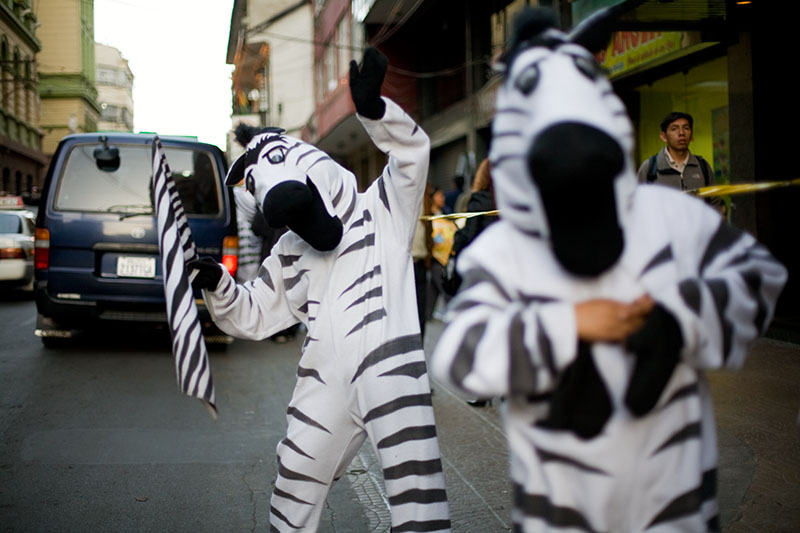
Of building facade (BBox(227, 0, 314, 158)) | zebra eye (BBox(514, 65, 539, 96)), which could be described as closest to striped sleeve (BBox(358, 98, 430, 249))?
zebra eye (BBox(514, 65, 539, 96))

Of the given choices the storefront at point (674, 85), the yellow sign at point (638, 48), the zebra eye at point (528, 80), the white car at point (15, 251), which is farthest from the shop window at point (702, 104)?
the white car at point (15, 251)

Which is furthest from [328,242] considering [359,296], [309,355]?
[309,355]

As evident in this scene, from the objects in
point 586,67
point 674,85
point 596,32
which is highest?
point 674,85

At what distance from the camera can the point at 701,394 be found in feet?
6.62

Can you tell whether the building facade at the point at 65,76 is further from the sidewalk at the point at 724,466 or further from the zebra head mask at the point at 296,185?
the zebra head mask at the point at 296,185

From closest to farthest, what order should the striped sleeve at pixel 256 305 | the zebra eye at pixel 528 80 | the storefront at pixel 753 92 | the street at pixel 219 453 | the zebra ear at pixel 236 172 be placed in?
the zebra eye at pixel 528 80 → the striped sleeve at pixel 256 305 → the zebra ear at pixel 236 172 → the street at pixel 219 453 → the storefront at pixel 753 92

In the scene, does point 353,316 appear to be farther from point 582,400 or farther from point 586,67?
point 586,67

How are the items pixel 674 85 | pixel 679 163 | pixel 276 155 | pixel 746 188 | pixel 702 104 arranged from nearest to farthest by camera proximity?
pixel 746 188 → pixel 276 155 → pixel 679 163 → pixel 702 104 → pixel 674 85

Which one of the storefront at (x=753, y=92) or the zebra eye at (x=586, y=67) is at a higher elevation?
the storefront at (x=753, y=92)

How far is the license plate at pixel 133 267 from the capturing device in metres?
8.21

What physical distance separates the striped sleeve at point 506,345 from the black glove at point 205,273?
1.41 metres

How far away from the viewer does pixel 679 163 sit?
6.22 m

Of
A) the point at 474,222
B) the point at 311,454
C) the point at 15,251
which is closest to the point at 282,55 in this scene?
the point at 15,251

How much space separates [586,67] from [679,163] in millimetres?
4626
